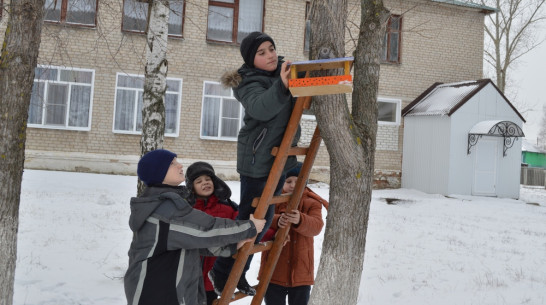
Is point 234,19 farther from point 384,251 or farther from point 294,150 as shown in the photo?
point 294,150

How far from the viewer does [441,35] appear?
15703 millimetres

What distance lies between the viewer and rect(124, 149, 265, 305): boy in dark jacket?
224cm

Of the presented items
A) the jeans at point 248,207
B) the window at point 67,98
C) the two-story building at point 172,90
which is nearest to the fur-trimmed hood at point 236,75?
the jeans at point 248,207

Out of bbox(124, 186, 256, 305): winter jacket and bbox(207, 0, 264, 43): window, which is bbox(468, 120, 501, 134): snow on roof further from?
bbox(124, 186, 256, 305): winter jacket

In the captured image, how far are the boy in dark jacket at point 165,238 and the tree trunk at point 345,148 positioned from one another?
920 mm

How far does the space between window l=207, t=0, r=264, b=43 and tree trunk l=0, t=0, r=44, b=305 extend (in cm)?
1108

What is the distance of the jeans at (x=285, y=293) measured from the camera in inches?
130

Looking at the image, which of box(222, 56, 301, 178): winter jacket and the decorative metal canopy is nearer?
box(222, 56, 301, 178): winter jacket

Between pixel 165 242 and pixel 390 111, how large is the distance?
14225 millimetres

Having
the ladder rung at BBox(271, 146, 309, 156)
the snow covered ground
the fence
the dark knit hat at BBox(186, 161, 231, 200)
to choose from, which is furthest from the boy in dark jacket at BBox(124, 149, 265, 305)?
the fence

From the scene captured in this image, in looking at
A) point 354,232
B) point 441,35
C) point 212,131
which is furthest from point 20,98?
point 441,35

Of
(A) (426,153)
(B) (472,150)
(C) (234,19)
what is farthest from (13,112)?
(B) (472,150)

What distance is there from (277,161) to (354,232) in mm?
893

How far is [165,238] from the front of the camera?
2.24 m
